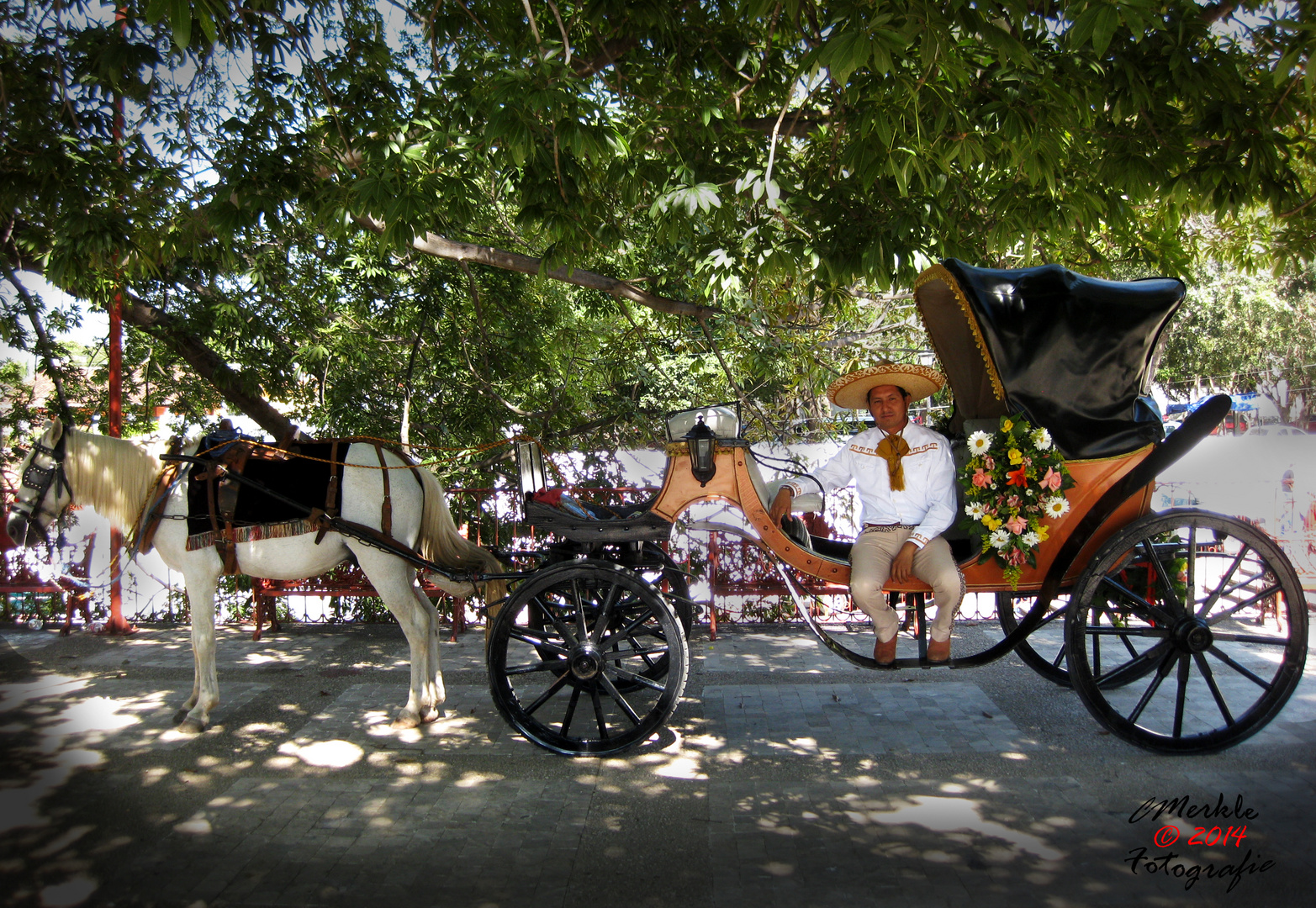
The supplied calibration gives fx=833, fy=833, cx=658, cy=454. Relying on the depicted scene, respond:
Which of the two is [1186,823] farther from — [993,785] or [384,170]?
[384,170]

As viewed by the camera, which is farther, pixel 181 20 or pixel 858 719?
pixel 858 719

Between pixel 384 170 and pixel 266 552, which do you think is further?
pixel 266 552

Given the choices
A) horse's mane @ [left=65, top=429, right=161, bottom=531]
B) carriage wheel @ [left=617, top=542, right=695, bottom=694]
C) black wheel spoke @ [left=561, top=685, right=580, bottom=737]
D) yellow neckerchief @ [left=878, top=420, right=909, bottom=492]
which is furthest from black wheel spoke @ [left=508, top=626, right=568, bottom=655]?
horse's mane @ [left=65, top=429, right=161, bottom=531]

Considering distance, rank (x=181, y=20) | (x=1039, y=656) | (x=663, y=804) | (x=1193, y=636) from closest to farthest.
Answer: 1. (x=181, y=20)
2. (x=663, y=804)
3. (x=1193, y=636)
4. (x=1039, y=656)

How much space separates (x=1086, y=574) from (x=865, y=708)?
168cm

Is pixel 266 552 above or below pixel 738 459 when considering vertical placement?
below

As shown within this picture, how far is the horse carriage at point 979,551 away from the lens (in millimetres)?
4082

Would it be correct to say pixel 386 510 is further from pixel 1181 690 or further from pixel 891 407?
pixel 1181 690

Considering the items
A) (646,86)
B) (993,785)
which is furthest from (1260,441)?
(646,86)

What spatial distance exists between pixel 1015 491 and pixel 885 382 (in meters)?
0.86

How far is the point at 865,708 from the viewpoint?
16.9ft

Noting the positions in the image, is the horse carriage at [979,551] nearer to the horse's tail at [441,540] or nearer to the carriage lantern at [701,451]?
the carriage lantern at [701,451]

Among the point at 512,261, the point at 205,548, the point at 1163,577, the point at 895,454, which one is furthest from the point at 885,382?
the point at 205,548

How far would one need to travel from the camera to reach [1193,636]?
406 cm
